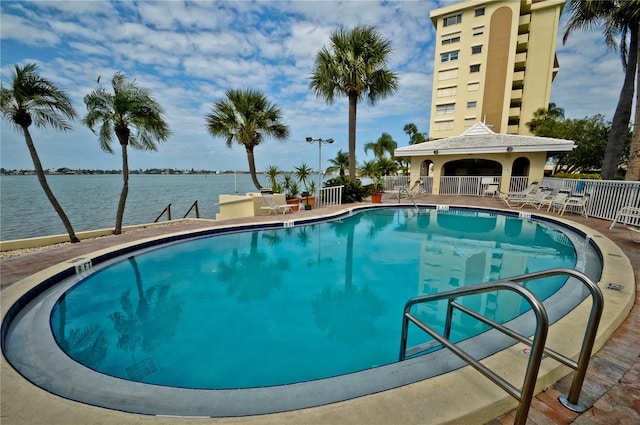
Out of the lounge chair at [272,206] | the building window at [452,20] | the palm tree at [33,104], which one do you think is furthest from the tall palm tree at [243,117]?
the building window at [452,20]

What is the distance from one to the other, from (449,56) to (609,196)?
28762 mm

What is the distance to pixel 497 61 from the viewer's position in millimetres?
28719

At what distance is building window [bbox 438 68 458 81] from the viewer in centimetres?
3000

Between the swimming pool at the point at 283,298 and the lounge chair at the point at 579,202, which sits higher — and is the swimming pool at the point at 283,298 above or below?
below

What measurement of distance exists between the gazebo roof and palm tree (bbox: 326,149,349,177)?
3698mm

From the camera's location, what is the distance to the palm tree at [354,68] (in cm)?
1297

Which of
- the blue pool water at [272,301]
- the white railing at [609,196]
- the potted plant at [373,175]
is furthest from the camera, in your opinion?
the potted plant at [373,175]

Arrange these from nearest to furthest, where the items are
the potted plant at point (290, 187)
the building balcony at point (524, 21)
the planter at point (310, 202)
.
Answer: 1. the planter at point (310, 202)
2. the potted plant at point (290, 187)
3. the building balcony at point (524, 21)

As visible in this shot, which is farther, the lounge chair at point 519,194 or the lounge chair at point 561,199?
the lounge chair at point 519,194

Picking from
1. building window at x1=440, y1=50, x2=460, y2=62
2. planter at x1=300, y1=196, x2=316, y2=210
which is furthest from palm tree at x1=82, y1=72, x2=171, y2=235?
building window at x1=440, y1=50, x2=460, y2=62

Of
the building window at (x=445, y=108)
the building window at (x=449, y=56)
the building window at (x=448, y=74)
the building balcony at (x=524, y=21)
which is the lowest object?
the building window at (x=445, y=108)

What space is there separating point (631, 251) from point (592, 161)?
29.6 meters

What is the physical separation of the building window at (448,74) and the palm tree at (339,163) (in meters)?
20.5

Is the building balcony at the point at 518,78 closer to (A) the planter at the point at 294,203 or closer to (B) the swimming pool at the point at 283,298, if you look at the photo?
(B) the swimming pool at the point at 283,298
